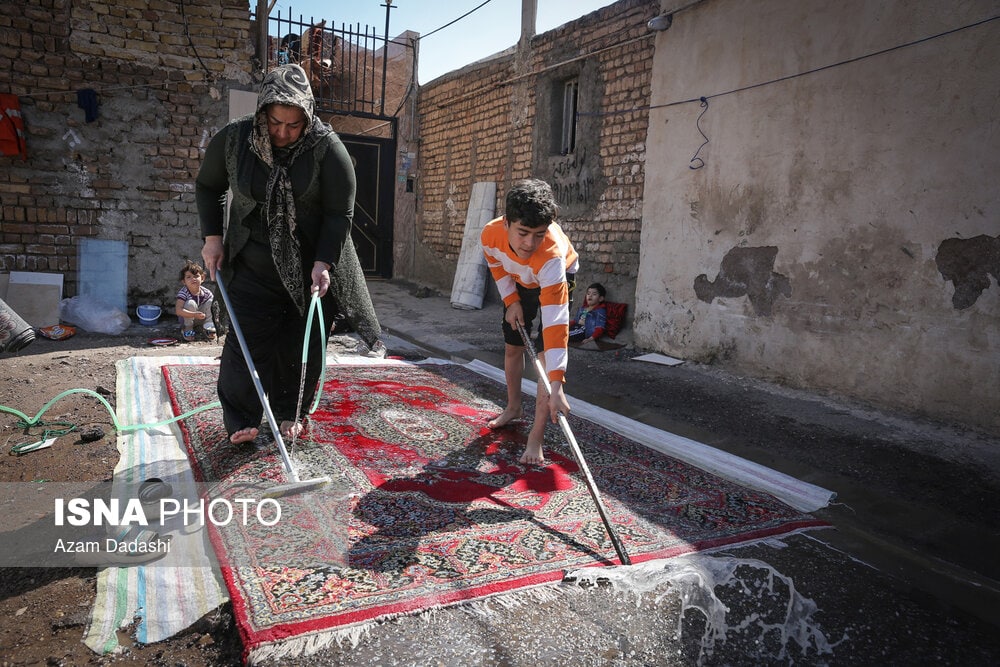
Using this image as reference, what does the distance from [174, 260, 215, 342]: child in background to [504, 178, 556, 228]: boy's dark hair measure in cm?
444

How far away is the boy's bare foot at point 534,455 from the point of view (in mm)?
3563

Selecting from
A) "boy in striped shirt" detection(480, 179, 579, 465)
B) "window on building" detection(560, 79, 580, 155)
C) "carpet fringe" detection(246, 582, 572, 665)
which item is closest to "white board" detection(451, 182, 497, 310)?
"window on building" detection(560, 79, 580, 155)

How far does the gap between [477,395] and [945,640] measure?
320 centimetres

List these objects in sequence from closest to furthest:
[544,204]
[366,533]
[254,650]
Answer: [254,650] < [366,533] < [544,204]

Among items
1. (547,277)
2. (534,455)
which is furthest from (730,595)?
(547,277)

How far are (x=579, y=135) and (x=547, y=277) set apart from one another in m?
5.66

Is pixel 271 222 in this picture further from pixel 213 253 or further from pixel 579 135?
pixel 579 135

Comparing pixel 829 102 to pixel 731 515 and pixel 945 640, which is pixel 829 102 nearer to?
pixel 731 515

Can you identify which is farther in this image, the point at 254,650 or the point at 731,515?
the point at 731,515

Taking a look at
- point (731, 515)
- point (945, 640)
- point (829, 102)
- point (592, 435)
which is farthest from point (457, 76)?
point (945, 640)

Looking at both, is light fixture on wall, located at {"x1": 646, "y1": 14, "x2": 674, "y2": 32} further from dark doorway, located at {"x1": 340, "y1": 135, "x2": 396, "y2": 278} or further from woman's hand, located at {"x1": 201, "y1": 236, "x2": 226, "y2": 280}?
dark doorway, located at {"x1": 340, "y1": 135, "x2": 396, "y2": 278}

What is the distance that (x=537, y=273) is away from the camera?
3203 millimetres

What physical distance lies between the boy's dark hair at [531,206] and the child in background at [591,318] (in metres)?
4.44

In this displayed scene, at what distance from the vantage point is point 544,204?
301 cm
